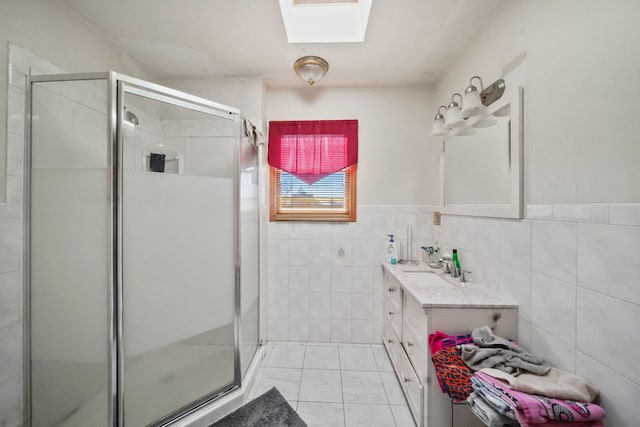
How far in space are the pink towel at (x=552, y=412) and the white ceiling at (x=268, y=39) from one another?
1825mm

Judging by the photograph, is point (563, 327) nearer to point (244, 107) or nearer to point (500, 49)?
point (500, 49)

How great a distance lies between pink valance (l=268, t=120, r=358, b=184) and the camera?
2123 millimetres

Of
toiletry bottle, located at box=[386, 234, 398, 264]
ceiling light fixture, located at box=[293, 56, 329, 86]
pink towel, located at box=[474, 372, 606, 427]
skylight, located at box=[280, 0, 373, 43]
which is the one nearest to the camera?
pink towel, located at box=[474, 372, 606, 427]

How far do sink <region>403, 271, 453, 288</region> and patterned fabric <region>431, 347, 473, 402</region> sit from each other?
58 centimetres

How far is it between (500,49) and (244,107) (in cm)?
180

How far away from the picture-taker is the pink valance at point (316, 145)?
83.6 inches

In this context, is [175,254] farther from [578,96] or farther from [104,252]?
[578,96]

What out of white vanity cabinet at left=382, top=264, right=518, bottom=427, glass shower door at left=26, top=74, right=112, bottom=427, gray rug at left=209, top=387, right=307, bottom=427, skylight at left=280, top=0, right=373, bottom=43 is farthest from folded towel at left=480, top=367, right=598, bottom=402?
skylight at left=280, top=0, right=373, bottom=43

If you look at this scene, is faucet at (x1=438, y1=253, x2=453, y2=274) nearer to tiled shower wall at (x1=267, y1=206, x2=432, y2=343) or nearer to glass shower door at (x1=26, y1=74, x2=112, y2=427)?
tiled shower wall at (x1=267, y1=206, x2=432, y2=343)

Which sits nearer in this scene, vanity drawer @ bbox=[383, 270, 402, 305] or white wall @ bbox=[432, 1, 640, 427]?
white wall @ bbox=[432, 1, 640, 427]

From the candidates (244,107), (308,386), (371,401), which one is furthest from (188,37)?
(371,401)

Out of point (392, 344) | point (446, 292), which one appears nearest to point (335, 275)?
point (392, 344)

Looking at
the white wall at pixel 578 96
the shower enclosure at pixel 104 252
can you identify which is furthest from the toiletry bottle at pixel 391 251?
the shower enclosure at pixel 104 252

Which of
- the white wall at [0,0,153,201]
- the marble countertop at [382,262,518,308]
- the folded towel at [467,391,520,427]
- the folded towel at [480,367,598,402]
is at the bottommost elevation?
the folded towel at [467,391,520,427]
